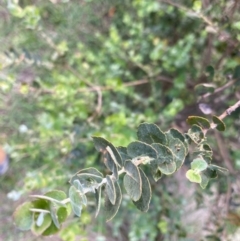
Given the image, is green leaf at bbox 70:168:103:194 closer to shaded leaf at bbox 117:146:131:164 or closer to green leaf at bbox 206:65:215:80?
shaded leaf at bbox 117:146:131:164

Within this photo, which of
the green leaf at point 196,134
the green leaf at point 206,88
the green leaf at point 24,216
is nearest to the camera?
the green leaf at point 24,216

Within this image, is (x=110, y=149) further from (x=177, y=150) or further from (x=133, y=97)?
(x=133, y=97)

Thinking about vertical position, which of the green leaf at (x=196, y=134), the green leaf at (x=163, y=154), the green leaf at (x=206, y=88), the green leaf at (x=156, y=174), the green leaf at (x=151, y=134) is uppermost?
the green leaf at (x=206, y=88)

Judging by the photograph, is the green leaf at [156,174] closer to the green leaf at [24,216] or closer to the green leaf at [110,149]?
the green leaf at [110,149]

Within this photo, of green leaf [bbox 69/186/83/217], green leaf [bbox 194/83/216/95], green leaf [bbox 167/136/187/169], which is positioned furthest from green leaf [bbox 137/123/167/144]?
green leaf [bbox 194/83/216/95]

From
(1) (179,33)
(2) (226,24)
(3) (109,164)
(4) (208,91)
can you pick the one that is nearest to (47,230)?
(3) (109,164)

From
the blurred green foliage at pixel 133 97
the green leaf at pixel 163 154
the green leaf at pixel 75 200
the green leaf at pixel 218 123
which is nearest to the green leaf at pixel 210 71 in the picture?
the blurred green foliage at pixel 133 97
